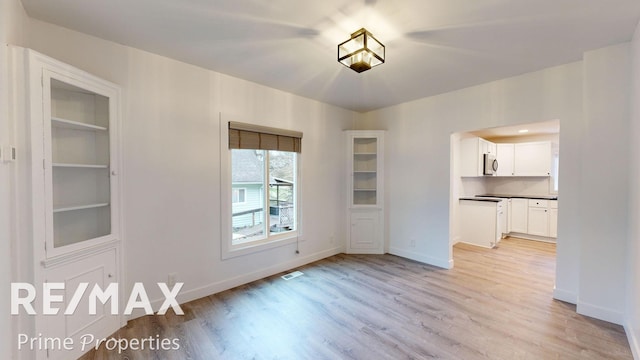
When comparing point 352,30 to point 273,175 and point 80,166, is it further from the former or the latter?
point 80,166

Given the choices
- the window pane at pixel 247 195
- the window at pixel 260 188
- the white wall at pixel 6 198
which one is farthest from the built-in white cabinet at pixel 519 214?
the white wall at pixel 6 198

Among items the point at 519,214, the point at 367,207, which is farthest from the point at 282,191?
the point at 519,214

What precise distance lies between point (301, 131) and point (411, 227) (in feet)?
7.91

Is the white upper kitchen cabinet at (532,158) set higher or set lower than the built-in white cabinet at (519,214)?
higher

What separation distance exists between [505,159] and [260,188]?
18.9 feet

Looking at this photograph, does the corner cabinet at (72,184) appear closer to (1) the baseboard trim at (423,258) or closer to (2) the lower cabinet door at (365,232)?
(2) the lower cabinet door at (365,232)

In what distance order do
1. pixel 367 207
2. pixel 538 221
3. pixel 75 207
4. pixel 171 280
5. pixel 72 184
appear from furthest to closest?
pixel 538 221
pixel 367 207
pixel 171 280
pixel 72 184
pixel 75 207

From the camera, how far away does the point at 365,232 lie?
4543 mm

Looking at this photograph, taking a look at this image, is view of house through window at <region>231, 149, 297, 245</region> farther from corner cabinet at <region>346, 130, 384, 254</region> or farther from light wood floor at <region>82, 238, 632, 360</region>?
corner cabinet at <region>346, 130, 384, 254</region>

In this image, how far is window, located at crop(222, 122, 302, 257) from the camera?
321 centimetres

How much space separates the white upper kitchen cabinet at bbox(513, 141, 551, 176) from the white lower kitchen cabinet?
4.50ft

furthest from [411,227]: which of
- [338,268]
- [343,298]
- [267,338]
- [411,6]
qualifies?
[411,6]

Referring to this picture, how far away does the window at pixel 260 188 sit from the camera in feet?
10.5

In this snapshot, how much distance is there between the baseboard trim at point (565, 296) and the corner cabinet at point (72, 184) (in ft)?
14.9
